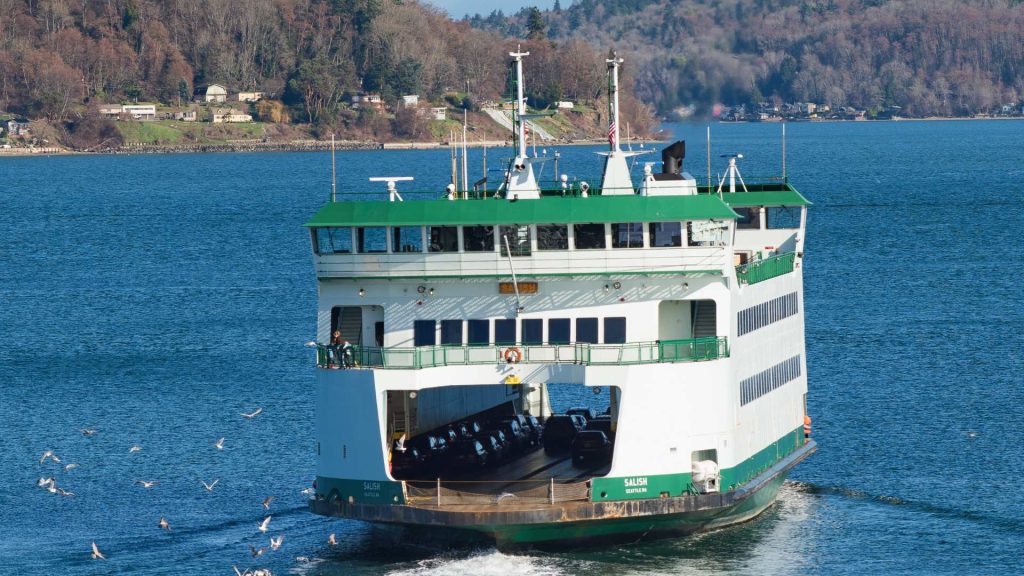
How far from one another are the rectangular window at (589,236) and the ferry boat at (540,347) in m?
0.04

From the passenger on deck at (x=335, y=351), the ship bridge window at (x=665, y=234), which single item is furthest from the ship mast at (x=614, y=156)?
the passenger on deck at (x=335, y=351)

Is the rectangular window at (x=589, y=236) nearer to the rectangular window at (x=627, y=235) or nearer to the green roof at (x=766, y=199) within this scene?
the rectangular window at (x=627, y=235)

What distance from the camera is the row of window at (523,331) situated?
129ft

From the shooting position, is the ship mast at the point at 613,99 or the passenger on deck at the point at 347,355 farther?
the ship mast at the point at 613,99

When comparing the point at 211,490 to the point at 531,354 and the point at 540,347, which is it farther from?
the point at 540,347

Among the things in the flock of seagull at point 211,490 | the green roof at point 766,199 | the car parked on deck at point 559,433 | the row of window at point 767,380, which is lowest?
the flock of seagull at point 211,490

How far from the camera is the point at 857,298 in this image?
86.3m

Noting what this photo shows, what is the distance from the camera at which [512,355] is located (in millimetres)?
38562

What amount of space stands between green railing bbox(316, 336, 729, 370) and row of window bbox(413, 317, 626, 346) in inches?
18.4

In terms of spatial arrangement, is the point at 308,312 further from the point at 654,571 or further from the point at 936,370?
the point at 654,571

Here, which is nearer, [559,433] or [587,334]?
[587,334]

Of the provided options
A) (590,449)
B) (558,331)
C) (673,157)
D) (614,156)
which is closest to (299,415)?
(673,157)

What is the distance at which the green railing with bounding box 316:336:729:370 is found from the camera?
3831 cm

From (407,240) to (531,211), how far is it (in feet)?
8.98
